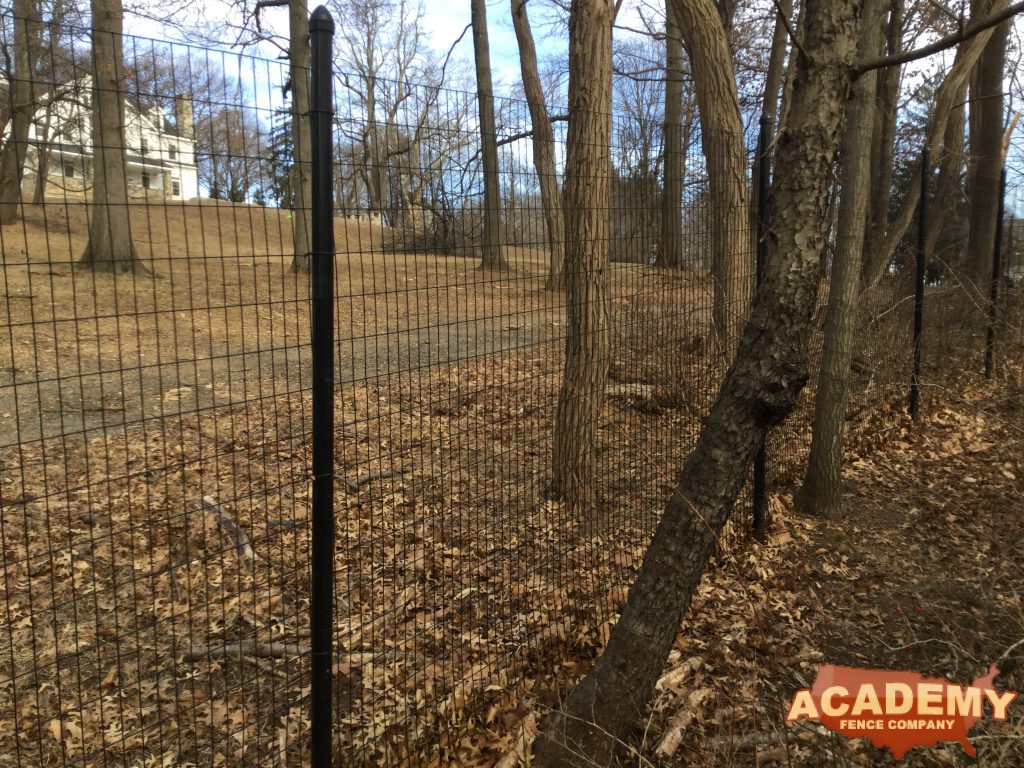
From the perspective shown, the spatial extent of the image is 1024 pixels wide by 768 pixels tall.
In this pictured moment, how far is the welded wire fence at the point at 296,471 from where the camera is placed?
8.93 feet

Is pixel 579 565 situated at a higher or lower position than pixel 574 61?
lower

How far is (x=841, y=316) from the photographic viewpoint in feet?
18.6

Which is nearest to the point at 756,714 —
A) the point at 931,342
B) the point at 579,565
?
the point at 579,565

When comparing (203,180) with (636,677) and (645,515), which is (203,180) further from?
(645,515)

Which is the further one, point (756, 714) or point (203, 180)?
point (756, 714)

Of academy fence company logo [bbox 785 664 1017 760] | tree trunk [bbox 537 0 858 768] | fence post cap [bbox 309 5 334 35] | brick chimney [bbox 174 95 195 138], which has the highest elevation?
fence post cap [bbox 309 5 334 35]

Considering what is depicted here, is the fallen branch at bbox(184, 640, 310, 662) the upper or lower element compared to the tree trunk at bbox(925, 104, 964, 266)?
lower

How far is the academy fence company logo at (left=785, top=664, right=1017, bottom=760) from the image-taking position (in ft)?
9.75

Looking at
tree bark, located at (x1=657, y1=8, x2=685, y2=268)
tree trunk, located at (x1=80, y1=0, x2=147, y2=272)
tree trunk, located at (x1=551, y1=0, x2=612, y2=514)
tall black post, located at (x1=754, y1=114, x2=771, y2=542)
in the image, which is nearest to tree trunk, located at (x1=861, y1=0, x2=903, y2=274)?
tall black post, located at (x1=754, y1=114, x2=771, y2=542)

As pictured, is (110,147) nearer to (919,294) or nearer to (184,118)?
(184,118)

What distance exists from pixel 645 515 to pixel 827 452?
159 centimetres

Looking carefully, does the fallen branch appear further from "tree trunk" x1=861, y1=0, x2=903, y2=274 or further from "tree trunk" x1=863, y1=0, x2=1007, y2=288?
"tree trunk" x1=861, y1=0, x2=903, y2=274

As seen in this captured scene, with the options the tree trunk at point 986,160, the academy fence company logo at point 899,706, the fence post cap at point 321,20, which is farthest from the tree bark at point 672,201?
the tree trunk at point 986,160

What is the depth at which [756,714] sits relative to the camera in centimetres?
348
